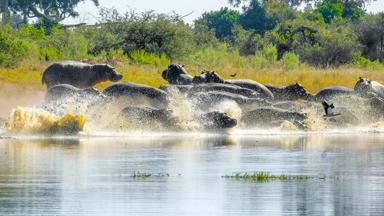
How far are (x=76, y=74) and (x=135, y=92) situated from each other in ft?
19.7

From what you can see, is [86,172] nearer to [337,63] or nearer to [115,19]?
[115,19]

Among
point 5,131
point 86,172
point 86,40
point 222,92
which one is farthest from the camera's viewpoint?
point 86,40

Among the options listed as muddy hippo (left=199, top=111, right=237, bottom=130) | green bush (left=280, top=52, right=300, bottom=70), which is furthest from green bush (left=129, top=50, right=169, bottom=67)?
muddy hippo (left=199, top=111, right=237, bottom=130)

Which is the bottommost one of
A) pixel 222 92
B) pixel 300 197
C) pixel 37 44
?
pixel 300 197

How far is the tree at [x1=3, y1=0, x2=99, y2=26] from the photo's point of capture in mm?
103450

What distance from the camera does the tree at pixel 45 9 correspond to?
10345 cm

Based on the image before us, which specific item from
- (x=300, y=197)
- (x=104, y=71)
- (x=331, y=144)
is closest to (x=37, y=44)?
(x=104, y=71)

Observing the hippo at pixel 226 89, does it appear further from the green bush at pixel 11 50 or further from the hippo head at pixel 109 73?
the green bush at pixel 11 50

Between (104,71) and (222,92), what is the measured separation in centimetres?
677

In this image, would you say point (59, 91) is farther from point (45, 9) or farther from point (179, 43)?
point (45, 9)

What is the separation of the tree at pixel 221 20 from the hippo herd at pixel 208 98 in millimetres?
63869

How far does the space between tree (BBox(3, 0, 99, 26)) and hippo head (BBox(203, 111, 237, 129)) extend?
212ft

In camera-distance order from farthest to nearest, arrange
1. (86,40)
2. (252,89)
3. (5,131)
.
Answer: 1. (86,40)
2. (252,89)
3. (5,131)

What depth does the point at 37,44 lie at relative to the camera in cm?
5644
